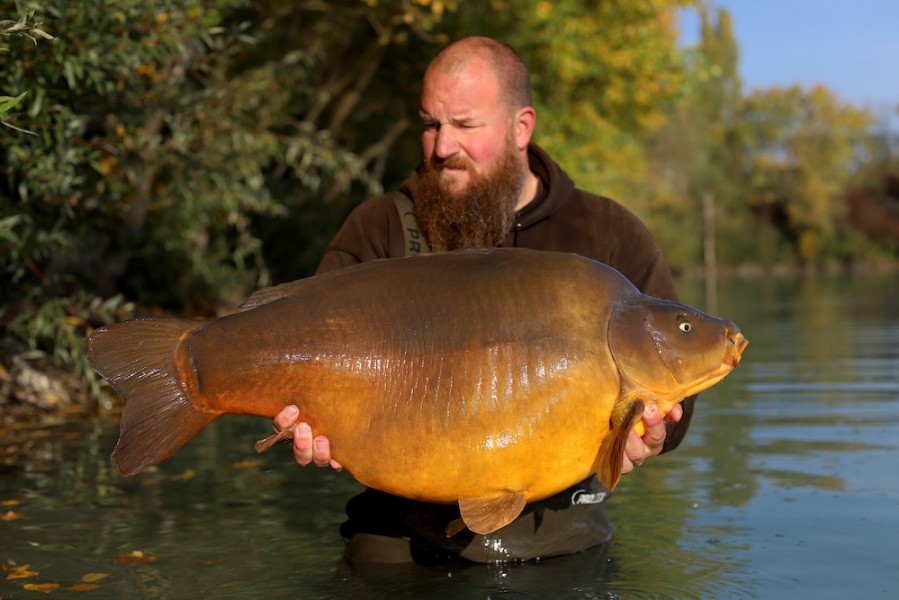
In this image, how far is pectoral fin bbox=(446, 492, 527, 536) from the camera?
150 inches

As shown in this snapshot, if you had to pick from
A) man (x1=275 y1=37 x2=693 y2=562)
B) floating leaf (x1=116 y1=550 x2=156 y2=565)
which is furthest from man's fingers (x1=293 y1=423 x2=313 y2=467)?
floating leaf (x1=116 y1=550 x2=156 y2=565)

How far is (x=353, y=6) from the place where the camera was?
2138 cm

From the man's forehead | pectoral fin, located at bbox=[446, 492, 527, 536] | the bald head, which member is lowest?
pectoral fin, located at bbox=[446, 492, 527, 536]

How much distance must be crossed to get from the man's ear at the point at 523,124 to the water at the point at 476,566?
1.77 metres

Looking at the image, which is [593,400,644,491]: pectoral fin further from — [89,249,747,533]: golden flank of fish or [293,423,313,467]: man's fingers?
[293,423,313,467]: man's fingers

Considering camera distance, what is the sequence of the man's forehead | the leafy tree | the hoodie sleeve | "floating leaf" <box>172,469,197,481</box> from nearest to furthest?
the man's forehead → the hoodie sleeve → "floating leaf" <box>172,469,197,481</box> → the leafy tree

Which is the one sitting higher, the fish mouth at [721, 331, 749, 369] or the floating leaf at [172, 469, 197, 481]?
the fish mouth at [721, 331, 749, 369]

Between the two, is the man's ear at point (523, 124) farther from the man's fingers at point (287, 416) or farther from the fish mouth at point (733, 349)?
the man's fingers at point (287, 416)

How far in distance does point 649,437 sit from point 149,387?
1.67m

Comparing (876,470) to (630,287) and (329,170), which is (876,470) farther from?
(329,170)

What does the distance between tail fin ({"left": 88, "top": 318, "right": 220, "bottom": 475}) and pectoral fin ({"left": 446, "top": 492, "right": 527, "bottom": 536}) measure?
0.87 m

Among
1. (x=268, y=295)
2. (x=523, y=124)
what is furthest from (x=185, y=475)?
(x=268, y=295)

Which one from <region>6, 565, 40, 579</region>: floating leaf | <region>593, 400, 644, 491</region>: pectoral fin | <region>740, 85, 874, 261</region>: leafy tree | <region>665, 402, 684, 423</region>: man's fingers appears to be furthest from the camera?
<region>740, 85, 874, 261</region>: leafy tree

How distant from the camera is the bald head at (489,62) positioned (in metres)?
4.79
